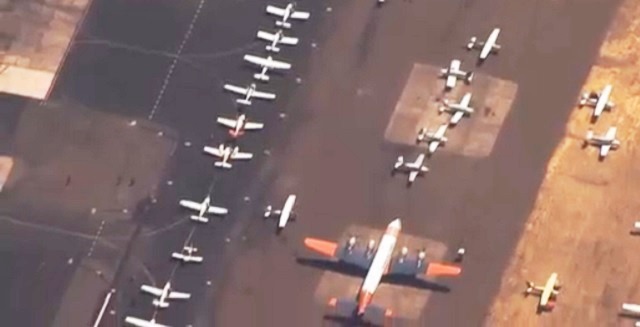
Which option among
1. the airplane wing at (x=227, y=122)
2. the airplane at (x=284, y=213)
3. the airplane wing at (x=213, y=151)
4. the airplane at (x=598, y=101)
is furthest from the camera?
the airplane wing at (x=227, y=122)

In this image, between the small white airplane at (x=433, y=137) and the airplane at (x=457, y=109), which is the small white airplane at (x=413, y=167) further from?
the airplane at (x=457, y=109)

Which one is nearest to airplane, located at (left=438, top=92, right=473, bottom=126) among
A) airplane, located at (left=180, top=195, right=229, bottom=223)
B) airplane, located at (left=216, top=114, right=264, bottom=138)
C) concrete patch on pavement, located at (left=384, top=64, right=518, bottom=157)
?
concrete patch on pavement, located at (left=384, top=64, right=518, bottom=157)

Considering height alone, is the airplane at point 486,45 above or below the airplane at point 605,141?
above

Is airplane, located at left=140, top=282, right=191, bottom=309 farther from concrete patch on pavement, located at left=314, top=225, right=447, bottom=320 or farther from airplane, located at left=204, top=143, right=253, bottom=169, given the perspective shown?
airplane, located at left=204, top=143, right=253, bottom=169

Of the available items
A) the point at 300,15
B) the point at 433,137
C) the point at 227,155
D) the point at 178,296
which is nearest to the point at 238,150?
the point at 227,155

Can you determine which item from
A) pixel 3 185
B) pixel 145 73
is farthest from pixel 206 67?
pixel 3 185

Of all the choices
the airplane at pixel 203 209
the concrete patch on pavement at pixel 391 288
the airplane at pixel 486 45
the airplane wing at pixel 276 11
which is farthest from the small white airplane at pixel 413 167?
the airplane wing at pixel 276 11

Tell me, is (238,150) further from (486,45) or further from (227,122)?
(486,45)
